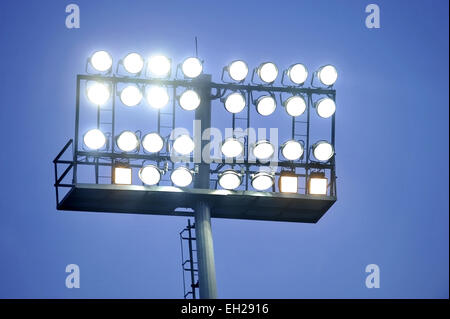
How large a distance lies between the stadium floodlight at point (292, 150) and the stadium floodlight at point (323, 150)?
0.48 meters

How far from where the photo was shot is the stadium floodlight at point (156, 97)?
24663 millimetres

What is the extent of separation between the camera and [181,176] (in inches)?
948

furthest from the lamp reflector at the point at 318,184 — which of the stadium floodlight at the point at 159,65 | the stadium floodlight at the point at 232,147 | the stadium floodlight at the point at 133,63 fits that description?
the stadium floodlight at the point at 133,63

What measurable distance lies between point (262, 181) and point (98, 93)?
3938mm

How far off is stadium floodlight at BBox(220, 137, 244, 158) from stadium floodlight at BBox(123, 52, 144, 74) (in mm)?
2451

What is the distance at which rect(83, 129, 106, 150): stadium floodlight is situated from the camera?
24.1m

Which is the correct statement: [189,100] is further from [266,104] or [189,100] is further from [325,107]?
[325,107]

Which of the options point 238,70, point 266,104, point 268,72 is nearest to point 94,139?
point 238,70

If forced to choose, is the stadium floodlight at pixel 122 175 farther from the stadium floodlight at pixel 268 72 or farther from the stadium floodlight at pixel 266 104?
the stadium floodlight at pixel 268 72

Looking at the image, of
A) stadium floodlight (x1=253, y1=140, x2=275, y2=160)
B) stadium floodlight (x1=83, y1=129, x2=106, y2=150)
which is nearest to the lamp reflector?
stadium floodlight (x1=253, y1=140, x2=275, y2=160)

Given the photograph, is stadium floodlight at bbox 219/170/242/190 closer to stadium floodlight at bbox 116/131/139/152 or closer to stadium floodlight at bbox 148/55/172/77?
stadium floodlight at bbox 116/131/139/152
